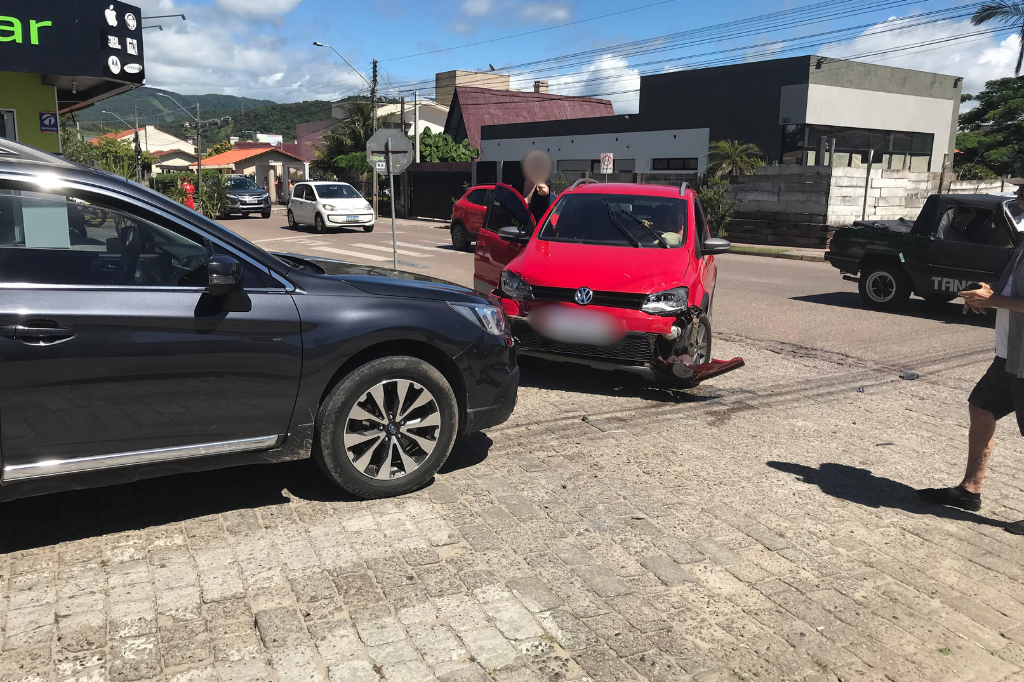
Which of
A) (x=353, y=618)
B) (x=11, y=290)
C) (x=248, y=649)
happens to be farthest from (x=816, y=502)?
(x=11, y=290)

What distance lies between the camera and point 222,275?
12.1 feet

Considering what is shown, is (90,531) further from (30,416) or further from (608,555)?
(608,555)

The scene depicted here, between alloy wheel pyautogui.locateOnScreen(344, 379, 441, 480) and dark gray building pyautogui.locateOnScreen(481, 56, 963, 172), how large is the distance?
88.1 feet

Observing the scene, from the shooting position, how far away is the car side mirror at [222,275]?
3.69 m

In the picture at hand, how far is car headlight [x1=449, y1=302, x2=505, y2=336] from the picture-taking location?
4.58 m

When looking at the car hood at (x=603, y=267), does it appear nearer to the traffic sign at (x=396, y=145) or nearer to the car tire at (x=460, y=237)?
the traffic sign at (x=396, y=145)

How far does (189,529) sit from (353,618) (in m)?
1.25

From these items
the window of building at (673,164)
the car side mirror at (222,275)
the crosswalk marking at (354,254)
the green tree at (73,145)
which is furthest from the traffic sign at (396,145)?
the window of building at (673,164)

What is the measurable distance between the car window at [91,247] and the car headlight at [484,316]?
3.56 feet

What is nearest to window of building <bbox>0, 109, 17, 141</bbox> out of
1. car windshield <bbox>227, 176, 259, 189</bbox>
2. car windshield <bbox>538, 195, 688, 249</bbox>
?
car windshield <bbox>538, 195, 688, 249</bbox>

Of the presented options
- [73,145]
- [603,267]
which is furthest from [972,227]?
[73,145]

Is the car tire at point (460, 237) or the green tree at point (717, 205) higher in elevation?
the green tree at point (717, 205)

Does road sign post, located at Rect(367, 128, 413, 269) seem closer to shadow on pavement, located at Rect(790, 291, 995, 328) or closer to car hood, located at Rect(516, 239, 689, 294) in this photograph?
car hood, located at Rect(516, 239, 689, 294)

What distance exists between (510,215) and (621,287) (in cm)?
364
